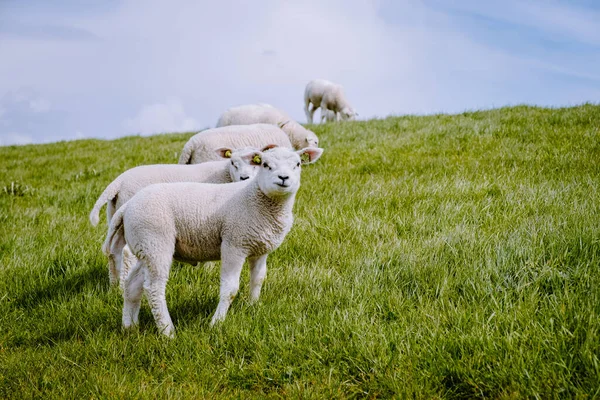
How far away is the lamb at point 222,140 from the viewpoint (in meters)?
5.23

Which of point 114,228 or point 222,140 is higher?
point 222,140

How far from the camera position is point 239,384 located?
2.50 meters

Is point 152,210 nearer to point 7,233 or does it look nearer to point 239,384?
point 239,384

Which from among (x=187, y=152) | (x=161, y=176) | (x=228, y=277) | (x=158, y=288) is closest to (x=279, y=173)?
(x=228, y=277)

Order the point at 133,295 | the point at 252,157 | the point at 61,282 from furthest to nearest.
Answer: the point at 61,282 → the point at 252,157 → the point at 133,295

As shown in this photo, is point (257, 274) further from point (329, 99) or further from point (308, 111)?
point (308, 111)

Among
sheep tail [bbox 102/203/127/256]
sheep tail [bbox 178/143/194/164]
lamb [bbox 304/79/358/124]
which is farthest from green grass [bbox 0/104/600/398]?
lamb [bbox 304/79/358/124]

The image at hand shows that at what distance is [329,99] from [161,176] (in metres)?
14.6

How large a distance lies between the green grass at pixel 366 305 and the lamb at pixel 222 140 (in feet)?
2.67

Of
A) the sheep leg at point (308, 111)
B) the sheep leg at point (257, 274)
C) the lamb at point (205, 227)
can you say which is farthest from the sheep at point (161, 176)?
the sheep leg at point (308, 111)

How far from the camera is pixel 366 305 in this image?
2.95m

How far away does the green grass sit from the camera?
232 centimetres

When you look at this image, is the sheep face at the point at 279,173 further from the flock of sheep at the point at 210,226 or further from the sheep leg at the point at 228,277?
the sheep leg at the point at 228,277

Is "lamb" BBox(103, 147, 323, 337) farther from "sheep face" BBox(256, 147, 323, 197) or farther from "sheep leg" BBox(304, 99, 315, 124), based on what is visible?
"sheep leg" BBox(304, 99, 315, 124)
